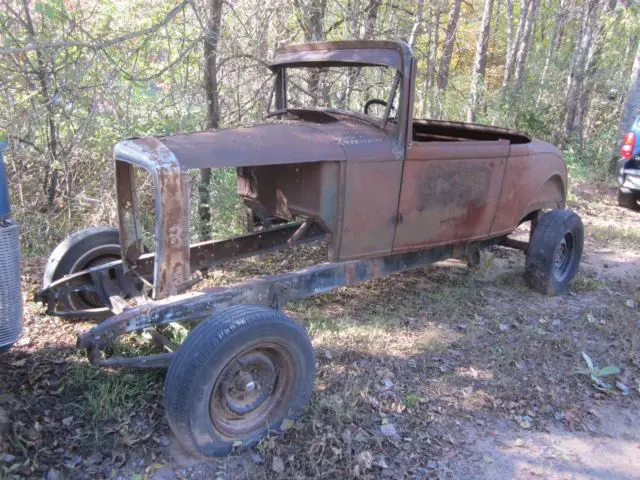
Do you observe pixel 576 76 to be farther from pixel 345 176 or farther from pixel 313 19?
pixel 345 176

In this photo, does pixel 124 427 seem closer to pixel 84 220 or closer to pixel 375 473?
pixel 375 473

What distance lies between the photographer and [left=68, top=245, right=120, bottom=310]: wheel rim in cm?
380

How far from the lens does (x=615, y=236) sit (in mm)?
7035

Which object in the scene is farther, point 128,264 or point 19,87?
point 19,87

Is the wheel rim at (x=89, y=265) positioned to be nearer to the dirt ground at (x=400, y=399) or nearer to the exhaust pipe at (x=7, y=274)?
the dirt ground at (x=400, y=399)

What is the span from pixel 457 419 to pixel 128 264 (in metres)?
2.30

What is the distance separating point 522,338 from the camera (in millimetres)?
4137

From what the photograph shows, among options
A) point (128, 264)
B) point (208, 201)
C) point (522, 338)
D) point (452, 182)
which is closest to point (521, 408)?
point (522, 338)

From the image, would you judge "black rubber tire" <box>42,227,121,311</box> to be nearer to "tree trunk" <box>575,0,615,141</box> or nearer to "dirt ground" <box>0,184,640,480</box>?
"dirt ground" <box>0,184,640,480</box>

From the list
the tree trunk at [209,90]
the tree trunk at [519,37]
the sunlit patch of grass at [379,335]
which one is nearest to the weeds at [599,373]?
the sunlit patch of grass at [379,335]

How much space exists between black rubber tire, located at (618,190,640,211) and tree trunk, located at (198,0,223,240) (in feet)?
22.7

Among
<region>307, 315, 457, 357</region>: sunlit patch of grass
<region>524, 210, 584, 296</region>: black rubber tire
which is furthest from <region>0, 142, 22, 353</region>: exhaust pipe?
<region>524, 210, 584, 296</region>: black rubber tire

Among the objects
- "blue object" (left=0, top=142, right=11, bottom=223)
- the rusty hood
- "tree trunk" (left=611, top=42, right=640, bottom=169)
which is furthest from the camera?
"tree trunk" (left=611, top=42, right=640, bottom=169)

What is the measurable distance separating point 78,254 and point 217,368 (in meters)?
1.81
